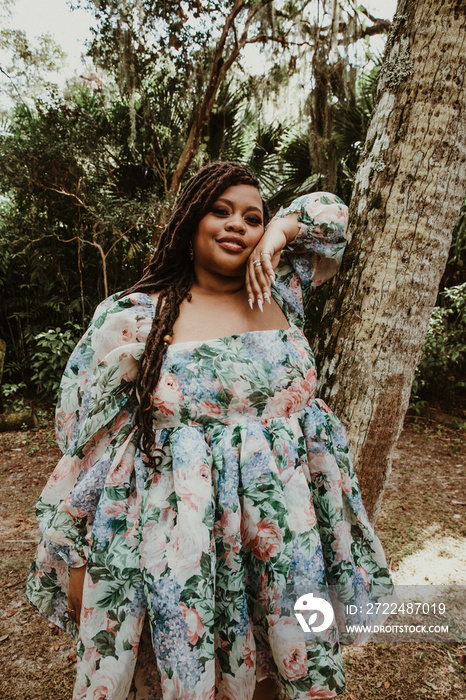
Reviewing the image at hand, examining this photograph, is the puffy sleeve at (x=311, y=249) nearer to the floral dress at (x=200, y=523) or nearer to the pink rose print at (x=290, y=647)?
the floral dress at (x=200, y=523)

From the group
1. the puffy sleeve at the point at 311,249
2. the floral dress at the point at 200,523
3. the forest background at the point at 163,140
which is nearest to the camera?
the floral dress at the point at 200,523

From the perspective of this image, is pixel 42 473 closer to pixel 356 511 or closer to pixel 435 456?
pixel 356 511

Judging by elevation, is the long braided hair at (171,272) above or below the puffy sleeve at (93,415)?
above

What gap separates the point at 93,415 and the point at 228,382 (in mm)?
416

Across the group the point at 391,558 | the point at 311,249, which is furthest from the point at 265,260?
the point at 391,558

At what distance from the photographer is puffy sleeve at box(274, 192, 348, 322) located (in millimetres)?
1484

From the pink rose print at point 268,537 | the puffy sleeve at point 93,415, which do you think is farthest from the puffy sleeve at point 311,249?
the pink rose print at point 268,537

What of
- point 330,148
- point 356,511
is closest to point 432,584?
point 356,511

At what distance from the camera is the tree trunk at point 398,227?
1396 millimetres

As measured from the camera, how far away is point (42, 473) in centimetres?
454

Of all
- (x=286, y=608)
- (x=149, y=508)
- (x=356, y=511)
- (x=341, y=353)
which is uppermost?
(x=341, y=353)

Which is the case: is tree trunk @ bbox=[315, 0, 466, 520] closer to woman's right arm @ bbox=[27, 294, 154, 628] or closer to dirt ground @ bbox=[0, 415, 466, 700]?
woman's right arm @ bbox=[27, 294, 154, 628]

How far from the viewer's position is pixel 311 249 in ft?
4.96

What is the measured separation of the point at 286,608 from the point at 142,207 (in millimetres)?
4844
